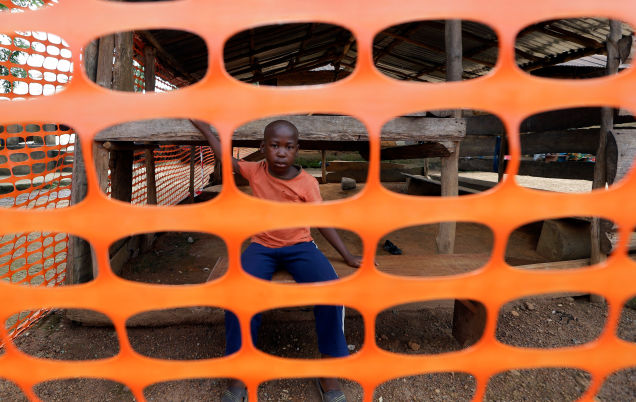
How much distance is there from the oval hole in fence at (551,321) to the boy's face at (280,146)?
1.97 metres

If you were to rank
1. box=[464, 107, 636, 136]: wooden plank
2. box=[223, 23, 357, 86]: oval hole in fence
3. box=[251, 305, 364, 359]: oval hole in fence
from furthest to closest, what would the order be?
1. box=[223, 23, 357, 86]: oval hole in fence
2. box=[464, 107, 636, 136]: wooden plank
3. box=[251, 305, 364, 359]: oval hole in fence

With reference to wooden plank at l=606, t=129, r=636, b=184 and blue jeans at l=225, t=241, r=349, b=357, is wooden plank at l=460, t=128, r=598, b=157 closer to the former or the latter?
wooden plank at l=606, t=129, r=636, b=184

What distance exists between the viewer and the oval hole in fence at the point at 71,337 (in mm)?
2098

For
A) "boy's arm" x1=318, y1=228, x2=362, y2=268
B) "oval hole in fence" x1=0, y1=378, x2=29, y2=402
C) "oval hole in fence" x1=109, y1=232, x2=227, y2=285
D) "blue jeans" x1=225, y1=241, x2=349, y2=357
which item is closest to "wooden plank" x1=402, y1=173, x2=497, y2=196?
"boy's arm" x1=318, y1=228, x2=362, y2=268

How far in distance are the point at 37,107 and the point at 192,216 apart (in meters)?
0.45

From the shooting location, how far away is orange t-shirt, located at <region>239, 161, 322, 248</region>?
6.23 ft

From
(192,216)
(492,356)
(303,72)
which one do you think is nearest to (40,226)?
(192,216)

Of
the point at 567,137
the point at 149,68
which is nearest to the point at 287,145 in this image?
the point at 149,68

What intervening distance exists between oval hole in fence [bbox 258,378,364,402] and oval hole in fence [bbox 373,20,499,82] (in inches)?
173

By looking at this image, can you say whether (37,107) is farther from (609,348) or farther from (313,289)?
(609,348)

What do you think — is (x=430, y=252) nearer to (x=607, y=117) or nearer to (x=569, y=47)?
(x=607, y=117)

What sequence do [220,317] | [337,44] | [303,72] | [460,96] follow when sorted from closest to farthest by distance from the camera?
1. [460,96]
2. [220,317]
3. [337,44]
4. [303,72]

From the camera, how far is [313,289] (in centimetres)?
91

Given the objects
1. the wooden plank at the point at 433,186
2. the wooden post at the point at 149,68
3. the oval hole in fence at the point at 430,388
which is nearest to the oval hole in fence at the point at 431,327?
the oval hole in fence at the point at 430,388
